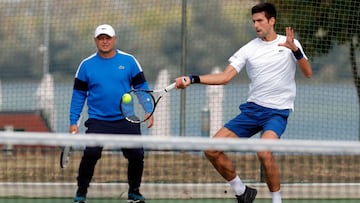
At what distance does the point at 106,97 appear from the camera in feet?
30.7

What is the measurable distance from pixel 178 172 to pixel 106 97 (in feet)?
9.25

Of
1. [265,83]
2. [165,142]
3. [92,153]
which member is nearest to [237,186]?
[265,83]

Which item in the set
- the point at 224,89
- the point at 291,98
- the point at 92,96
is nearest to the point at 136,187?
the point at 92,96

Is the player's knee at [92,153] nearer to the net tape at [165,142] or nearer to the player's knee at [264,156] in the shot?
the player's knee at [264,156]

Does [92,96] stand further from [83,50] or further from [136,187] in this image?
[83,50]

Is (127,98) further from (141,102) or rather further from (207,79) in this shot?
(207,79)

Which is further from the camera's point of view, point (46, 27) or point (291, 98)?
point (46, 27)

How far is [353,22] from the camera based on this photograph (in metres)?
11.9

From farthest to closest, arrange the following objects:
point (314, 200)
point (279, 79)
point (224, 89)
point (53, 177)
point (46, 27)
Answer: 1. point (46, 27)
2. point (224, 89)
3. point (53, 177)
4. point (314, 200)
5. point (279, 79)

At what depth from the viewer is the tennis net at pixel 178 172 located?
21.2ft

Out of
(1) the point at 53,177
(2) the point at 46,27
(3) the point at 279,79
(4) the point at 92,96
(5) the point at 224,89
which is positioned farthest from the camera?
(2) the point at 46,27

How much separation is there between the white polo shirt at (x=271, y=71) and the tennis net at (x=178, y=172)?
0.55 metres

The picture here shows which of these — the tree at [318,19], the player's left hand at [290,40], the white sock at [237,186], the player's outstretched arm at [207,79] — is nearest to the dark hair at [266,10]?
the player's left hand at [290,40]

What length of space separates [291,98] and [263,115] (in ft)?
0.84
